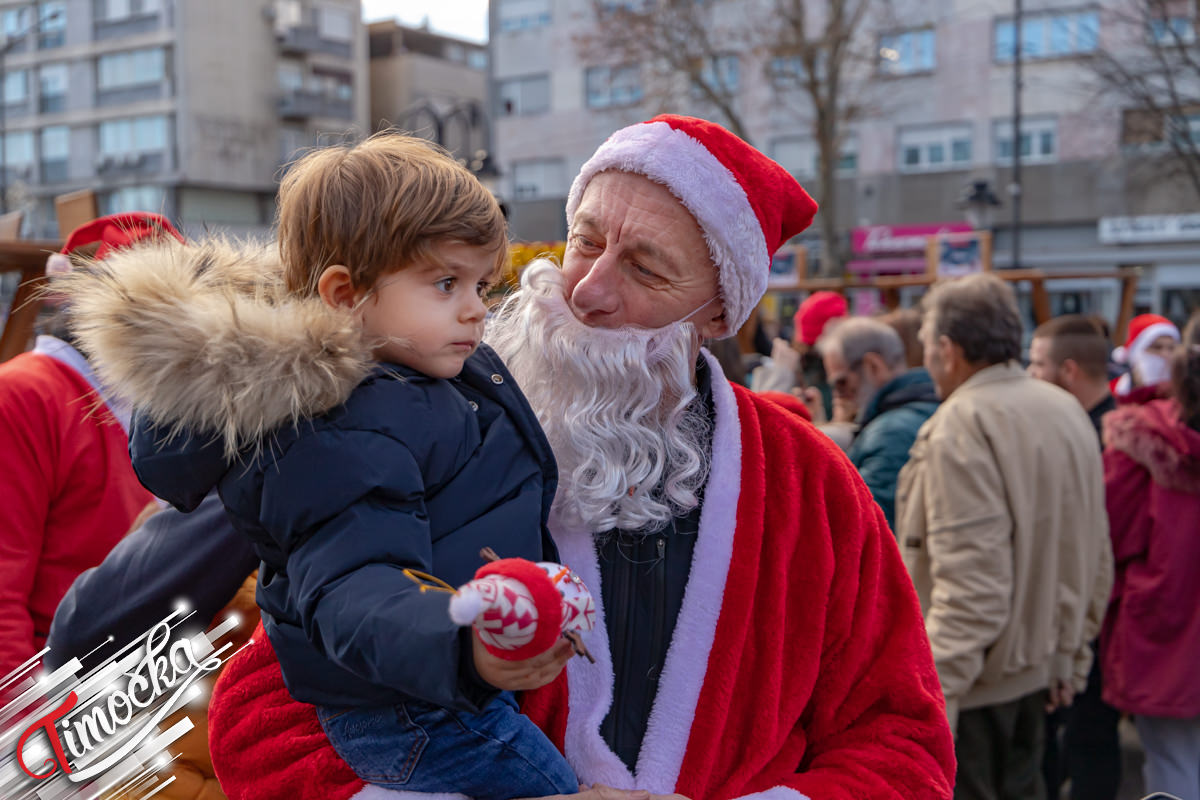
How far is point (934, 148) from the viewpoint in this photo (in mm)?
28438

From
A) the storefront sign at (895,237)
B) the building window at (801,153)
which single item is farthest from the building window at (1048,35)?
the storefront sign at (895,237)

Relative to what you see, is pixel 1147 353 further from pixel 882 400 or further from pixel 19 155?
pixel 19 155

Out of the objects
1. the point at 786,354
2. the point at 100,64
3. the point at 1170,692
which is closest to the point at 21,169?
the point at 100,64

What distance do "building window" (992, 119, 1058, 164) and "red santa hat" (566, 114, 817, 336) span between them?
28309 mm

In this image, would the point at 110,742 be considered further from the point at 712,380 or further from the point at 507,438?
the point at 712,380

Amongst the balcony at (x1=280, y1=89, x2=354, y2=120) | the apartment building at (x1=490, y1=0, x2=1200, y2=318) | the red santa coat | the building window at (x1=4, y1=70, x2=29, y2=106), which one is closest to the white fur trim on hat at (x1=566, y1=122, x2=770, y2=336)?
the red santa coat

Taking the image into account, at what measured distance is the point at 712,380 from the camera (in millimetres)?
1966

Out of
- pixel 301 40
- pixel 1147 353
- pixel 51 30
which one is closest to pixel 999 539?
pixel 1147 353

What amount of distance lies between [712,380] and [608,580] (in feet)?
1.48

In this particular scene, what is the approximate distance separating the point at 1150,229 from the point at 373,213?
28878 millimetres

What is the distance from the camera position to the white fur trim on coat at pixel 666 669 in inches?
63.9

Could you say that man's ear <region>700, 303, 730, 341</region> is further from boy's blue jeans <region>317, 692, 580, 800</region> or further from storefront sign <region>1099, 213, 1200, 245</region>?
storefront sign <region>1099, 213, 1200, 245</region>

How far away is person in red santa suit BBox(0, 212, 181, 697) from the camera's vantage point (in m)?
2.35

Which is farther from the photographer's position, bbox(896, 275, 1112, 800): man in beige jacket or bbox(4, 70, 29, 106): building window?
bbox(4, 70, 29, 106): building window
